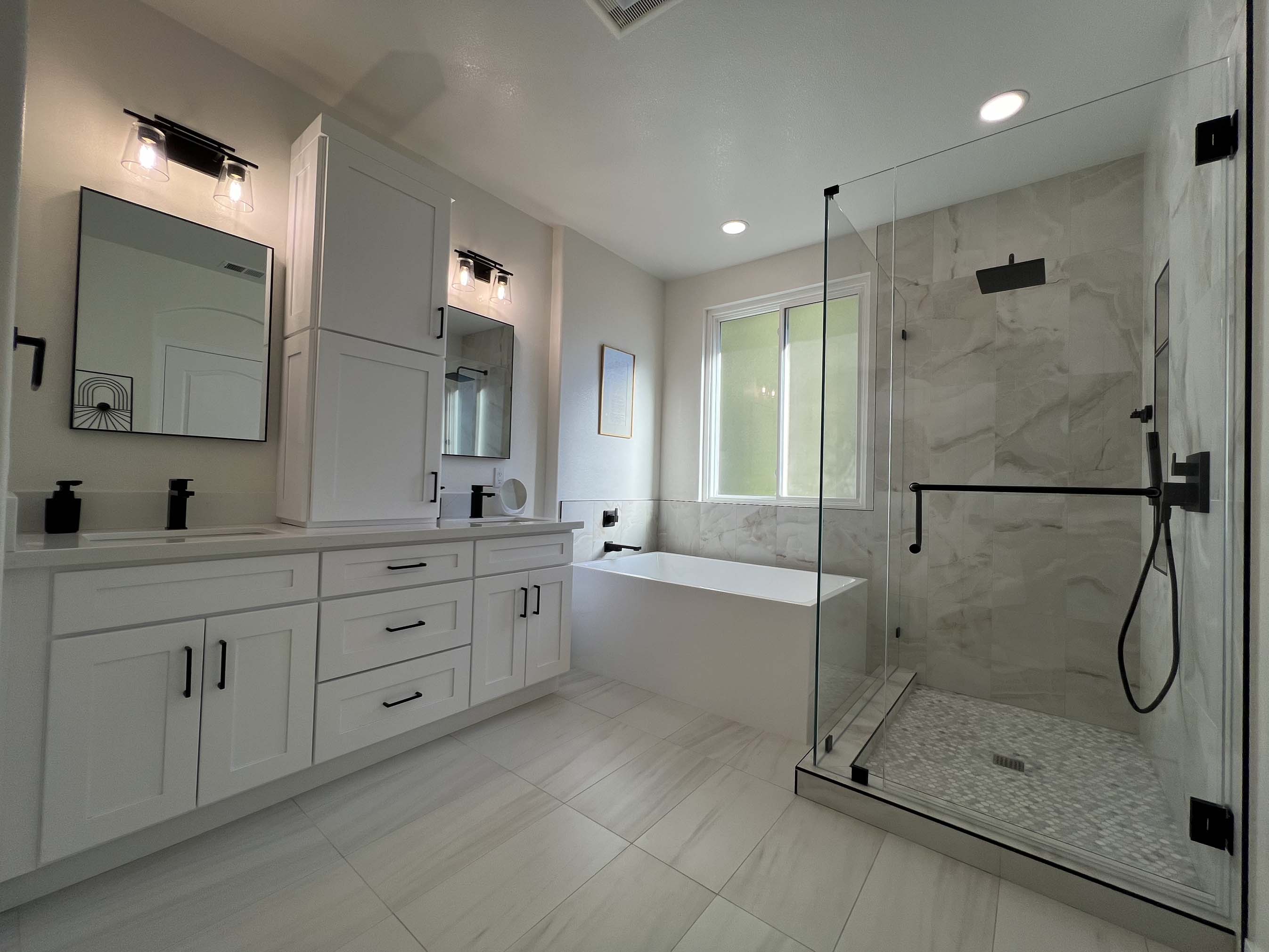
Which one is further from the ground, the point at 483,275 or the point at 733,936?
the point at 483,275

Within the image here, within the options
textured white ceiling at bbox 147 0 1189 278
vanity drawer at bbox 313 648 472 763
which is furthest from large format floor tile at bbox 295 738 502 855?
textured white ceiling at bbox 147 0 1189 278

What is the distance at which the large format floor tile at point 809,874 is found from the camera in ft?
4.18

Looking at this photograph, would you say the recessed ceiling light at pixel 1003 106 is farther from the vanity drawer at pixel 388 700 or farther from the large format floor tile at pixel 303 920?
the large format floor tile at pixel 303 920

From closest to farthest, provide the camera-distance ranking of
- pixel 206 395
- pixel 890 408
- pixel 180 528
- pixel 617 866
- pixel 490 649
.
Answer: pixel 617 866, pixel 180 528, pixel 206 395, pixel 890 408, pixel 490 649

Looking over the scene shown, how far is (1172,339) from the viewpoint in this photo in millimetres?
1521

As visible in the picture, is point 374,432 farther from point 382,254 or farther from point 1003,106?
point 1003,106

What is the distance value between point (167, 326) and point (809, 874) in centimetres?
272

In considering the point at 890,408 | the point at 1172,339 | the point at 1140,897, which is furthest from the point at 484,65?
the point at 1140,897

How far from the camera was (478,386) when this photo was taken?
2811mm

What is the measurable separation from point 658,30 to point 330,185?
4.39 feet

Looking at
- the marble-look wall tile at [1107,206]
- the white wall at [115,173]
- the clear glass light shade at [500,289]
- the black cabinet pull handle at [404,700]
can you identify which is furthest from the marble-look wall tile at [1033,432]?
the white wall at [115,173]

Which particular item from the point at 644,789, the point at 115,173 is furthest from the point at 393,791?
the point at 115,173

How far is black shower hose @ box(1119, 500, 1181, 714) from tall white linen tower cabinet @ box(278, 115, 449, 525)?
2544 millimetres

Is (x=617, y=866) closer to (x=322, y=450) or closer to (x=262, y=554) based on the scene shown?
(x=262, y=554)
